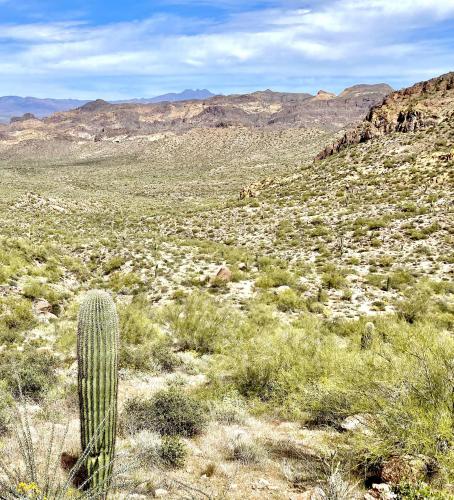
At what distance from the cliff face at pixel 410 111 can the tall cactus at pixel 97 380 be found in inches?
1638

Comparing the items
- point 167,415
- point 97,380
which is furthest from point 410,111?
point 97,380

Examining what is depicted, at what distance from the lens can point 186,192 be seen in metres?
70.1

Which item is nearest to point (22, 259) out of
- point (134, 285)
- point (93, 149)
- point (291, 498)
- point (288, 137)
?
point (134, 285)

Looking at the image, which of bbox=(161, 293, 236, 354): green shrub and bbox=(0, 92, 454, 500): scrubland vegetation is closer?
bbox=(0, 92, 454, 500): scrubland vegetation

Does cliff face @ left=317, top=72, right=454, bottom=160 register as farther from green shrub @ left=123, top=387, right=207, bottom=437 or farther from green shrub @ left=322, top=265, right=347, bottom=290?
green shrub @ left=123, top=387, right=207, bottom=437

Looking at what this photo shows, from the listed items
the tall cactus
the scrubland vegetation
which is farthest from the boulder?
the tall cactus

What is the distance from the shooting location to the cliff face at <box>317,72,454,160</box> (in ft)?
134

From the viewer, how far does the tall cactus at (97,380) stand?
5.75m

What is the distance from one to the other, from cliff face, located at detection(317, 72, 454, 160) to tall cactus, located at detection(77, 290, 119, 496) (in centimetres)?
4160

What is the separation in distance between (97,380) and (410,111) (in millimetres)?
44407

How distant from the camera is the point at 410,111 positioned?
4228 centimetres

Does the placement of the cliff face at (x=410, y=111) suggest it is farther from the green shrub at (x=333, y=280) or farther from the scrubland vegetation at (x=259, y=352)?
the green shrub at (x=333, y=280)

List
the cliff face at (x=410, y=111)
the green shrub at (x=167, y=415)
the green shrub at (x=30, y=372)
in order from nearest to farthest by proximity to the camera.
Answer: the green shrub at (x=167, y=415)
the green shrub at (x=30, y=372)
the cliff face at (x=410, y=111)

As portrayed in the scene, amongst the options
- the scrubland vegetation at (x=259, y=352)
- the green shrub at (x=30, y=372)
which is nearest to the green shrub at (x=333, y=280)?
the scrubland vegetation at (x=259, y=352)
